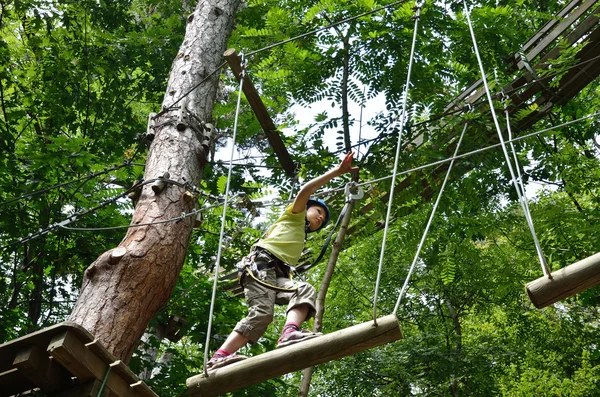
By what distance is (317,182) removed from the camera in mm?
3807

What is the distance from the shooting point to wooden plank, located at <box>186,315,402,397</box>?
9.59 ft

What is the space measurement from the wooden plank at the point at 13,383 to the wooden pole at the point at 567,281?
269cm

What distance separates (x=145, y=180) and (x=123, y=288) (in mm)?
1031

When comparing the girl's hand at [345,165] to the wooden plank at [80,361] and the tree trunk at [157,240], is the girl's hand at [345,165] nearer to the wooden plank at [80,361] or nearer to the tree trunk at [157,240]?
the tree trunk at [157,240]

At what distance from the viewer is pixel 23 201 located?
657 centimetres

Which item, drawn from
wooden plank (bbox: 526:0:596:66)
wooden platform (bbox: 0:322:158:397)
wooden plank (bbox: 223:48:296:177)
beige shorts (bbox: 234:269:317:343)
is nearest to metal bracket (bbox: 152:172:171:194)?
wooden plank (bbox: 223:48:296:177)

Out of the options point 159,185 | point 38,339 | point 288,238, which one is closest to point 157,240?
point 159,185

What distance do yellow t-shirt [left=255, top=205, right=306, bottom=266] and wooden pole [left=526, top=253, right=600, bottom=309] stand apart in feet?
5.17

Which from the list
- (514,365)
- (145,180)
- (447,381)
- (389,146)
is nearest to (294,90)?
(389,146)

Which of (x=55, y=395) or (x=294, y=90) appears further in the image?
(x=294, y=90)

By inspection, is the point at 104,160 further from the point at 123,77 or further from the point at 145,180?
the point at 145,180

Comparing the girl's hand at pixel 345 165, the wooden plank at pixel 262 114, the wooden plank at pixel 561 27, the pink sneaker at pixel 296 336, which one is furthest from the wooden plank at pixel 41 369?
the wooden plank at pixel 561 27

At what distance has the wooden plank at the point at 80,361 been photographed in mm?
3328

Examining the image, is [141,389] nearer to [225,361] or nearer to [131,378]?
[131,378]
